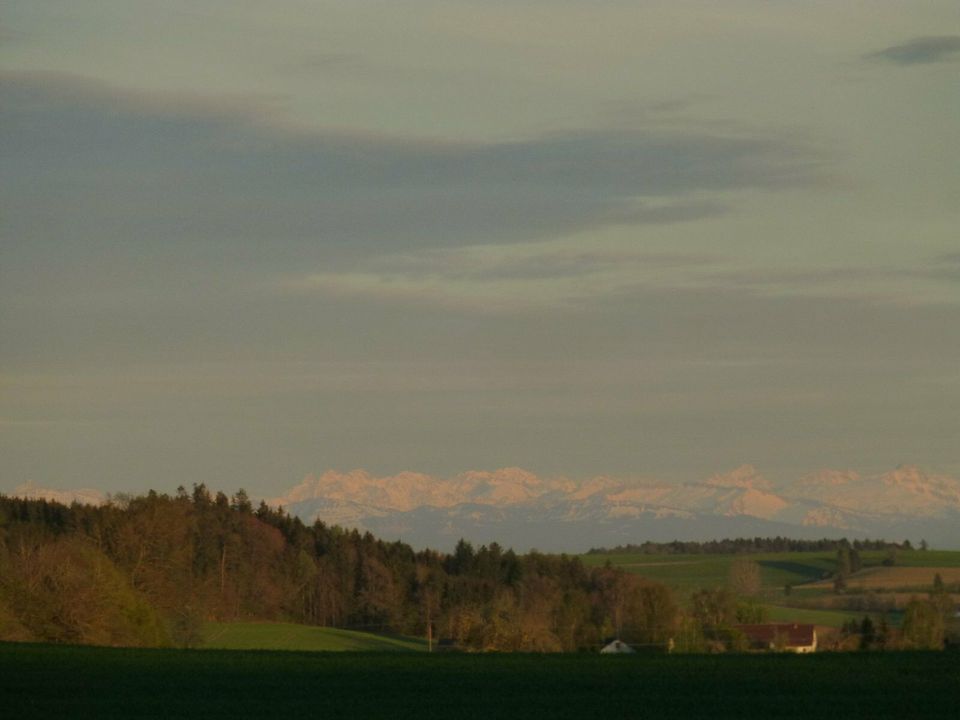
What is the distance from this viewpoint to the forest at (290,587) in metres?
73.8

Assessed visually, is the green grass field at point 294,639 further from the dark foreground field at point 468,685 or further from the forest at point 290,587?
the dark foreground field at point 468,685

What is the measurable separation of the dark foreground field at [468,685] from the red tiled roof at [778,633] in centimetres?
6551

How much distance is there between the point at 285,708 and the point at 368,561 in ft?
440

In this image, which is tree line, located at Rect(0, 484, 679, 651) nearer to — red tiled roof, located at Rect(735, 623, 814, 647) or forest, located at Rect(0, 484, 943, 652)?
forest, located at Rect(0, 484, 943, 652)

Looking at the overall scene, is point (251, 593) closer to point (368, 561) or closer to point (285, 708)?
point (368, 561)

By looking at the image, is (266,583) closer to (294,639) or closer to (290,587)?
(290,587)

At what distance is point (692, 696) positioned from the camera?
37312 millimetres

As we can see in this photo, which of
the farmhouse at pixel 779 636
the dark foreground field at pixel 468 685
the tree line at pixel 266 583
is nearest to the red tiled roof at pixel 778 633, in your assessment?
the farmhouse at pixel 779 636

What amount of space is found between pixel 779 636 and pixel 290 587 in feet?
218

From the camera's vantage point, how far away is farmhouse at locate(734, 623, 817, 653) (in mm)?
109812

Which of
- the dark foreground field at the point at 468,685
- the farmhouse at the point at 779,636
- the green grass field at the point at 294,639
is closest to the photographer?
the dark foreground field at the point at 468,685

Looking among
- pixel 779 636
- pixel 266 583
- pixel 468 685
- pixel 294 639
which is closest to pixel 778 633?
pixel 779 636

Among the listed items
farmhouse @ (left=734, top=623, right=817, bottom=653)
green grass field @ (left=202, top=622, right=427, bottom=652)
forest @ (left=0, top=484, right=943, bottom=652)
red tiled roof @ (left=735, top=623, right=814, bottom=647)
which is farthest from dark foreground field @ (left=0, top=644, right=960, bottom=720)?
red tiled roof @ (left=735, top=623, right=814, bottom=647)

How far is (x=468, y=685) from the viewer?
133 ft
